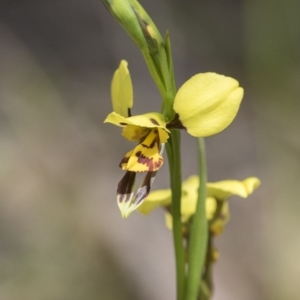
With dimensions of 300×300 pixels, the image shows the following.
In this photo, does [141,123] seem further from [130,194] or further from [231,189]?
[231,189]

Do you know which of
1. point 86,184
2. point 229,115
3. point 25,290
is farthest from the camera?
point 86,184

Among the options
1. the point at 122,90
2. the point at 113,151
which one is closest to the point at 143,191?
the point at 122,90

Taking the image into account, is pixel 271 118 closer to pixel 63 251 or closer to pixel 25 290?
pixel 63 251

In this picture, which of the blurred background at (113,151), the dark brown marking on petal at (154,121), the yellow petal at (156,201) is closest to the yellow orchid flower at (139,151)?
the dark brown marking on petal at (154,121)

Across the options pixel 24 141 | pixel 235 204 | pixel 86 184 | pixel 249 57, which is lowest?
pixel 235 204

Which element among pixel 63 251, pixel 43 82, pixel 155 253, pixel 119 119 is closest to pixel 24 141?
pixel 43 82
